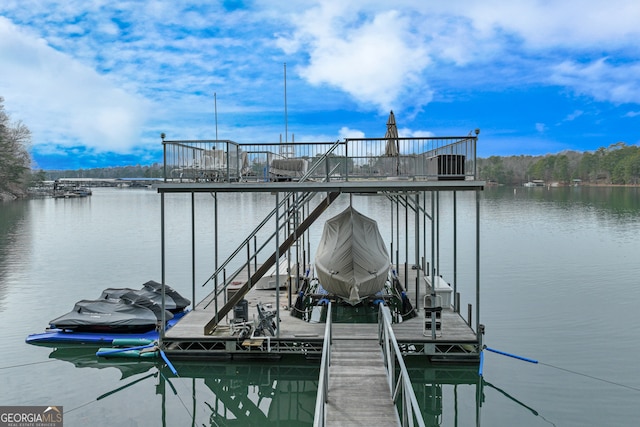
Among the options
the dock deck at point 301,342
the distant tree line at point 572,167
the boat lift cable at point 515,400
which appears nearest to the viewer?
the boat lift cable at point 515,400

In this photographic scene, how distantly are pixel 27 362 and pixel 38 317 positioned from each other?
5.13 m

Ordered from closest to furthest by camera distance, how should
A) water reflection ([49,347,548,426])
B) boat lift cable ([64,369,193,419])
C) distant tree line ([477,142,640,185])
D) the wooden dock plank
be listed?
the wooden dock plank
water reflection ([49,347,548,426])
boat lift cable ([64,369,193,419])
distant tree line ([477,142,640,185])

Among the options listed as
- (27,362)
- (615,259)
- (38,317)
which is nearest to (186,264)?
(38,317)

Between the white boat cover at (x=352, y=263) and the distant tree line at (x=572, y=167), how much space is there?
128 m

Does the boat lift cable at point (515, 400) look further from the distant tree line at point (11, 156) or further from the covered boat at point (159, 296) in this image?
the distant tree line at point (11, 156)

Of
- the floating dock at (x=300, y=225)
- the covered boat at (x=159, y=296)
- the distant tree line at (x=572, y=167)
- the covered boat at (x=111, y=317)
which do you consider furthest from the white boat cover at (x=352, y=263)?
the distant tree line at (x=572, y=167)

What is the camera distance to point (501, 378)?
13.2 metres

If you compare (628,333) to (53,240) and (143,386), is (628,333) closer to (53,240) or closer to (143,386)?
(143,386)

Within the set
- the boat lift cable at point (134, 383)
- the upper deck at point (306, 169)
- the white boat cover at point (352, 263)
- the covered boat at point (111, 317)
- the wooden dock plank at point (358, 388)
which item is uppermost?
the upper deck at point (306, 169)

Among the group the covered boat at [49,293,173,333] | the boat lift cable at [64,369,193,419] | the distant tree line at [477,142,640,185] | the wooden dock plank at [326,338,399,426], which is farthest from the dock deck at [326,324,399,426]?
the distant tree line at [477,142,640,185]

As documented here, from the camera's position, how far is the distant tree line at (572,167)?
140 m

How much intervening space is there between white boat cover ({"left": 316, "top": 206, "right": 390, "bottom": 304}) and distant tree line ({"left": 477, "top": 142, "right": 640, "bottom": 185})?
421 feet

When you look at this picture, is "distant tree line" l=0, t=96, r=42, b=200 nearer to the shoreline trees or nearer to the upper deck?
the shoreline trees

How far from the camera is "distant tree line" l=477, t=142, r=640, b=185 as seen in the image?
140 m
